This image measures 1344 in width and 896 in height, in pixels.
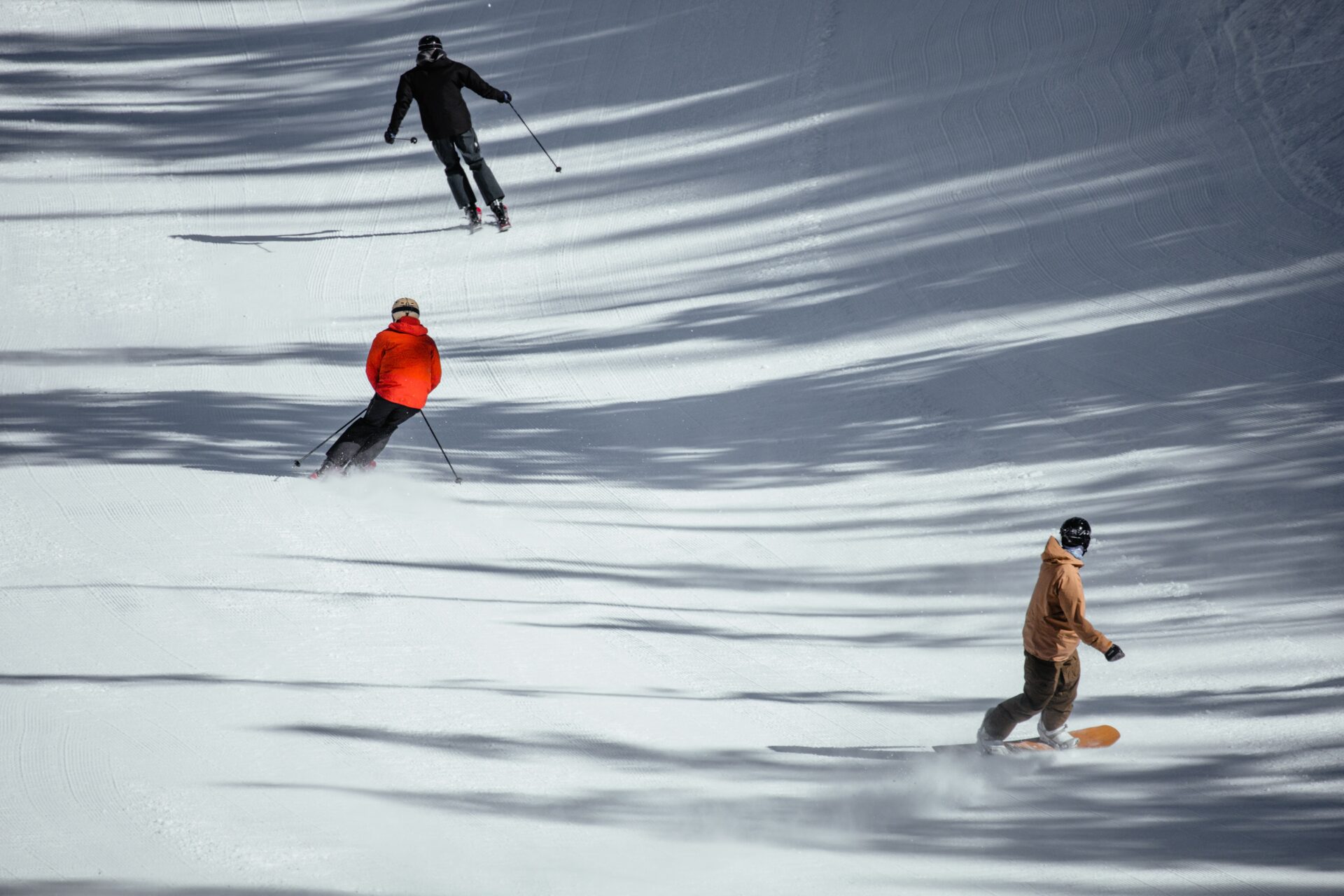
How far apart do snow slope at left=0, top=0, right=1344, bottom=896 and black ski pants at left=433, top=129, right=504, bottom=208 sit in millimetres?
493

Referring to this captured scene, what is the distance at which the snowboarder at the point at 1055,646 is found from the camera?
16.3 feet

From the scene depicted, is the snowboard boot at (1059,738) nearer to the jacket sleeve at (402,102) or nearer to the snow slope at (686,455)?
the snow slope at (686,455)

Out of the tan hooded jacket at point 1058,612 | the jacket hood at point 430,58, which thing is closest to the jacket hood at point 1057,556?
the tan hooded jacket at point 1058,612

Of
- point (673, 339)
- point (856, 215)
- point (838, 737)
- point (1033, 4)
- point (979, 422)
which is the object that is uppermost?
point (1033, 4)

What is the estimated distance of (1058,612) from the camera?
16.6ft

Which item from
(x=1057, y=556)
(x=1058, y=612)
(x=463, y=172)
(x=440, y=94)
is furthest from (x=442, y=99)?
(x=1058, y=612)

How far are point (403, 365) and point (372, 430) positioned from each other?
49 centimetres

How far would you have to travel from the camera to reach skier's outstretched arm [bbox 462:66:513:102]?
10375 millimetres

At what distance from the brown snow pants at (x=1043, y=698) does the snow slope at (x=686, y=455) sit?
21cm

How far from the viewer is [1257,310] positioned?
28.2ft

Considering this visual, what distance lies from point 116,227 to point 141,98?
10.4 ft

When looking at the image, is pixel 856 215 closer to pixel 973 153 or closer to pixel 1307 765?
pixel 973 153

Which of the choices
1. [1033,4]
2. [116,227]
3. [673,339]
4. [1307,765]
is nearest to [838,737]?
[1307,765]

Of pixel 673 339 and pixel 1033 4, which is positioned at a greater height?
pixel 1033 4
